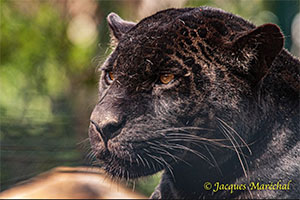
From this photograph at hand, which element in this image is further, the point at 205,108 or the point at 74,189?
the point at 74,189

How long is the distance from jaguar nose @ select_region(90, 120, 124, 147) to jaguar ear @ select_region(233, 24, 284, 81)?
Result: 2.24 ft

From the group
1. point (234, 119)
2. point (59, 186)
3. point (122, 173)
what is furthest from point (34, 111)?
point (234, 119)

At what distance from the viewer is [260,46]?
1.74 meters

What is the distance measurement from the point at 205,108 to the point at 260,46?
15.3 inches

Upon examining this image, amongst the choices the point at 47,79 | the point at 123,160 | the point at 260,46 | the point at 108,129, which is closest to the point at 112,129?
the point at 108,129

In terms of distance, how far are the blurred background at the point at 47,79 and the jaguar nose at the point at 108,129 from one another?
1.69 m

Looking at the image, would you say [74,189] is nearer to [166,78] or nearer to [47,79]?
[166,78]

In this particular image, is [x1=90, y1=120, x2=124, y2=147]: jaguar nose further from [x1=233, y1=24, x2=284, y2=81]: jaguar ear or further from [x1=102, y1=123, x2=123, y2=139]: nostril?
[x1=233, y1=24, x2=284, y2=81]: jaguar ear

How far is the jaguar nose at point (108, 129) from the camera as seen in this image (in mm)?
1770

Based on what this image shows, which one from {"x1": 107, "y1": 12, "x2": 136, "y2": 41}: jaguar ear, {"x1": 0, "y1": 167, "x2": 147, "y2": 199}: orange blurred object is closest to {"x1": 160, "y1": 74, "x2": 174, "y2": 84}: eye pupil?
{"x1": 107, "y1": 12, "x2": 136, "y2": 41}: jaguar ear

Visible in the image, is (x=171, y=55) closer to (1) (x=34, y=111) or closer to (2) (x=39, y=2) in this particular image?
(2) (x=39, y=2)

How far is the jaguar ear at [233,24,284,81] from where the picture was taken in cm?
168

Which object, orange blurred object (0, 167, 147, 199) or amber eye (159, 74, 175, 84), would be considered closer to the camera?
amber eye (159, 74, 175, 84)

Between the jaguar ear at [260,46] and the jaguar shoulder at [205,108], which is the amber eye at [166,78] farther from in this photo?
the jaguar ear at [260,46]
